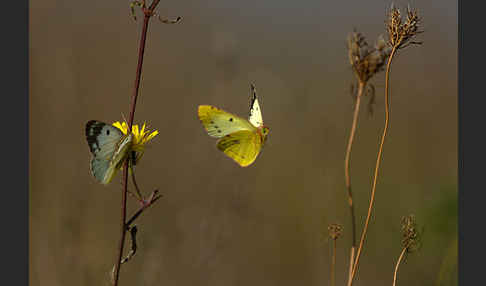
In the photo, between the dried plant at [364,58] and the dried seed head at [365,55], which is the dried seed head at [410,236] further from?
the dried seed head at [365,55]

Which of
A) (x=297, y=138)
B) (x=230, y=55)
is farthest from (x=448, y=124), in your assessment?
(x=230, y=55)

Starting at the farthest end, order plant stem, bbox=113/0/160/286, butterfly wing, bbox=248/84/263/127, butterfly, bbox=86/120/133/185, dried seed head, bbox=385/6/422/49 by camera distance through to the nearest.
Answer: butterfly wing, bbox=248/84/263/127, dried seed head, bbox=385/6/422/49, butterfly, bbox=86/120/133/185, plant stem, bbox=113/0/160/286

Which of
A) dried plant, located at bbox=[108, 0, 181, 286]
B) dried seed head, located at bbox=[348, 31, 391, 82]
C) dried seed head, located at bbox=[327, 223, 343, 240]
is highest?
dried seed head, located at bbox=[348, 31, 391, 82]

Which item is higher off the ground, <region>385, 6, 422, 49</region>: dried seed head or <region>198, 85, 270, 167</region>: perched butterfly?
<region>385, 6, 422, 49</region>: dried seed head

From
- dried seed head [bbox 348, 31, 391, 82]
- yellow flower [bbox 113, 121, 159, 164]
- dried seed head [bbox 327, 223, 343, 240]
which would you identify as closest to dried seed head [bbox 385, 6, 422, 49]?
dried seed head [bbox 348, 31, 391, 82]

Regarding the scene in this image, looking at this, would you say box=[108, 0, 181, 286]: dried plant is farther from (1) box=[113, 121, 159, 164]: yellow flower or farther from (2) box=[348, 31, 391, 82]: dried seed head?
(2) box=[348, 31, 391, 82]: dried seed head

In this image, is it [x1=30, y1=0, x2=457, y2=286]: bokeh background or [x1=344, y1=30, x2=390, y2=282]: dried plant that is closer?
[x1=344, y1=30, x2=390, y2=282]: dried plant

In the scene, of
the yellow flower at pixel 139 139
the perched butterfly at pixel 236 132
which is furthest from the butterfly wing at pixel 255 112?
the yellow flower at pixel 139 139

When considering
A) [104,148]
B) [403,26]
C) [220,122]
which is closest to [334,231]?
[220,122]
